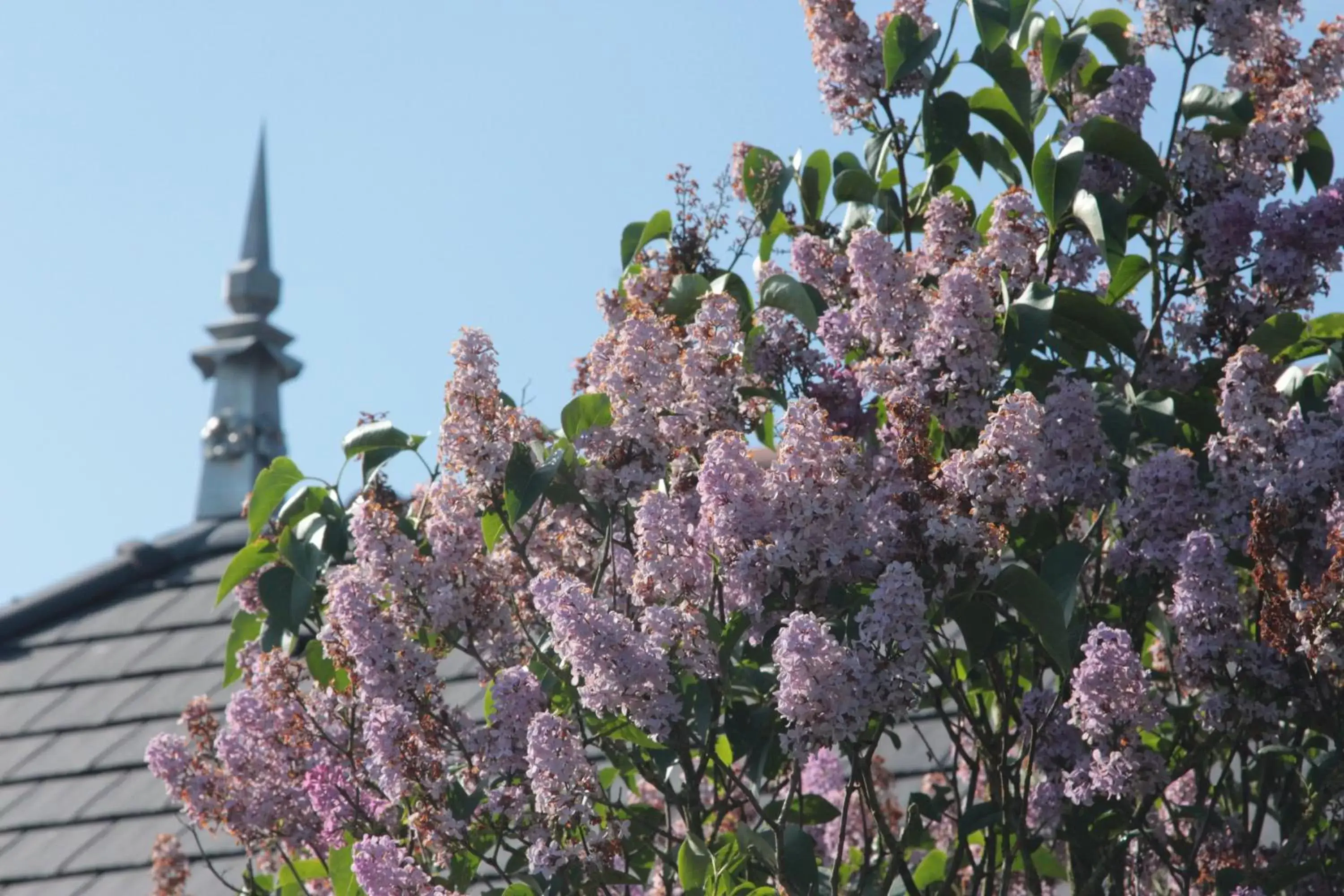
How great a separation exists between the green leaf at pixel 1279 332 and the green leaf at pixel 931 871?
0.82 meters

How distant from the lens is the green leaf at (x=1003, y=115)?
8.23 ft

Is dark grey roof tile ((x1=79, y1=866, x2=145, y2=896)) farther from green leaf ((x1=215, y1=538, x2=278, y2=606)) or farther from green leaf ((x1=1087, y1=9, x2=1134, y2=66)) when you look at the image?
green leaf ((x1=1087, y1=9, x2=1134, y2=66))

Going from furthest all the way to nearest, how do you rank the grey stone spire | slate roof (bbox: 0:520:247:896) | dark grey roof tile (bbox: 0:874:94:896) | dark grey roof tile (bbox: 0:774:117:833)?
1. the grey stone spire
2. dark grey roof tile (bbox: 0:774:117:833)
3. slate roof (bbox: 0:520:247:896)
4. dark grey roof tile (bbox: 0:874:94:896)

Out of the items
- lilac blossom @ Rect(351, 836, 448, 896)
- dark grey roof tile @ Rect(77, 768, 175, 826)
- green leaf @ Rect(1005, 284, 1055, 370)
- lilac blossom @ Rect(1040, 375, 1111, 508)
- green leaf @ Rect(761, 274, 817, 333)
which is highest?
dark grey roof tile @ Rect(77, 768, 175, 826)

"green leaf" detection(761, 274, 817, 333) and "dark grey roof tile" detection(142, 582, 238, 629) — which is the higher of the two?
"dark grey roof tile" detection(142, 582, 238, 629)

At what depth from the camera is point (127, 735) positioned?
488cm

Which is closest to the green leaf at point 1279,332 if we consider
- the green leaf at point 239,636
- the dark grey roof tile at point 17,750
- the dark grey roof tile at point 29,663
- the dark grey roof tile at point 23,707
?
the green leaf at point 239,636

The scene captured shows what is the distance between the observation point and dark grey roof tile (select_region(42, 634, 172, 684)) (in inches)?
211

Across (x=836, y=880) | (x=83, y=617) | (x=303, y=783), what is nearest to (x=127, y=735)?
(x=83, y=617)

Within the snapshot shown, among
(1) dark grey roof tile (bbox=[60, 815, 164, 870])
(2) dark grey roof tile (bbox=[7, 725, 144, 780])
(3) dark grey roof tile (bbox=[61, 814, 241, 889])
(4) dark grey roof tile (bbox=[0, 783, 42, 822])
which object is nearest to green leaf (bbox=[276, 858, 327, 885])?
(3) dark grey roof tile (bbox=[61, 814, 241, 889])

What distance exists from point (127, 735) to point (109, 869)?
0.63m

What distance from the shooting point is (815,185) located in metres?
2.73

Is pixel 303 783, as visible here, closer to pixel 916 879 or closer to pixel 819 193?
pixel 916 879

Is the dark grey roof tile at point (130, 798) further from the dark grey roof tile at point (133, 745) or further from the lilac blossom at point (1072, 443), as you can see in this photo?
the lilac blossom at point (1072, 443)
